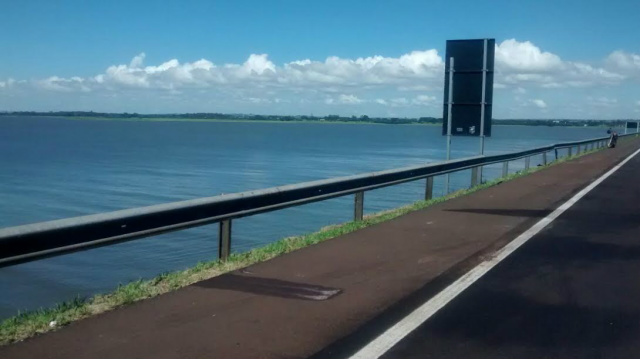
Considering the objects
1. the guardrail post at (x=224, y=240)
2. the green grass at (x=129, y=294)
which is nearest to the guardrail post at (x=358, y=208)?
the green grass at (x=129, y=294)

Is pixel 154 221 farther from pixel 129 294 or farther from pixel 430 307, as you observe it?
pixel 430 307

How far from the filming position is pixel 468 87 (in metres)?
22.4

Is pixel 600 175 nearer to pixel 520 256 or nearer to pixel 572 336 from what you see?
pixel 520 256

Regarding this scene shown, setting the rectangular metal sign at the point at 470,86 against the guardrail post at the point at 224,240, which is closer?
the guardrail post at the point at 224,240

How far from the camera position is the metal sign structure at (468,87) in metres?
22.1

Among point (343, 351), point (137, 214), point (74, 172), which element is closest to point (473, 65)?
point (137, 214)

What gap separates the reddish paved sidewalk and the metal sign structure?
9.80m

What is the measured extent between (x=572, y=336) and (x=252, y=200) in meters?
5.02

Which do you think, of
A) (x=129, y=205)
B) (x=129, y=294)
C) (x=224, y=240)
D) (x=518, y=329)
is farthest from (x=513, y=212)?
(x=129, y=205)

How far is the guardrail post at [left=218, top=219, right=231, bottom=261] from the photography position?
977 cm

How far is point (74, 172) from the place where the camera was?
40812 mm

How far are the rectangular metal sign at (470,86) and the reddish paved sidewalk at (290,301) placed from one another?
9.82m

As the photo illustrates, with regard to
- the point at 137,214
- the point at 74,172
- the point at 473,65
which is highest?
the point at 473,65

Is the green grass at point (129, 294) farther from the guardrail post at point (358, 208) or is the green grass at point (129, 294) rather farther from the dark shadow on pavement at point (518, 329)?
the dark shadow on pavement at point (518, 329)
